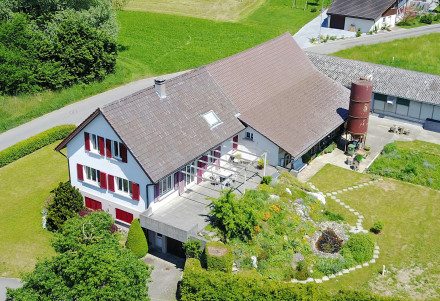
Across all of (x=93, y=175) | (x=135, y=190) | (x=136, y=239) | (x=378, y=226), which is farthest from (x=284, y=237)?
(x=93, y=175)

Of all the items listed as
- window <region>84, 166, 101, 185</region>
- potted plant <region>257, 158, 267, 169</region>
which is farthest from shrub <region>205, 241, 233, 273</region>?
potted plant <region>257, 158, 267, 169</region>

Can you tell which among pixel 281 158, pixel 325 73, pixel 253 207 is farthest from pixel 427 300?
pixel 325 73

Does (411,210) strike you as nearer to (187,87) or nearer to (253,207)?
(253,207)

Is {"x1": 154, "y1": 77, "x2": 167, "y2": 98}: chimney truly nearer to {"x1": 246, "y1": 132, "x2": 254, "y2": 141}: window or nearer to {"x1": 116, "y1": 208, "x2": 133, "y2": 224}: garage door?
{"x1": 246, "y1": 132, "x2": 254, "y2": 141}: window

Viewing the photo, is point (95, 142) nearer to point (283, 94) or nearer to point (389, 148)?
point (283, 94)

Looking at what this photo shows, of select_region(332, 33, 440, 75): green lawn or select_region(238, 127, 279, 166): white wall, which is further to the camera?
select_region(332, 33, 440, 75): green lawn

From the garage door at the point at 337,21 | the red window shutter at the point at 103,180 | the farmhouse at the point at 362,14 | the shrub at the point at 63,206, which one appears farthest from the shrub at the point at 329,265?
the garage door at the point at 337,21
